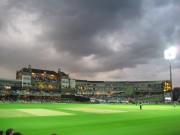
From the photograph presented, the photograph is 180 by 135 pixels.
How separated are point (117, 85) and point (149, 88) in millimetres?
25566

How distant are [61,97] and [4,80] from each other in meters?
37.7

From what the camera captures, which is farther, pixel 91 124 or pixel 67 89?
pixel 67 89

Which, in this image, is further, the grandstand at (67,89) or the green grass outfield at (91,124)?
the grandstand at (67,89)

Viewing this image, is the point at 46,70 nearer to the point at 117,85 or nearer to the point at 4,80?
the point at 4,80

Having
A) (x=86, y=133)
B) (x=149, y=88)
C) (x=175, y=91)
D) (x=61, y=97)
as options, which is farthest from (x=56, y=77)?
(x=86, y=133)

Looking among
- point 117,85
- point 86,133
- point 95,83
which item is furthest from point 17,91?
point 86,133

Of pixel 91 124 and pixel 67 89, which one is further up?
pixel 91 124

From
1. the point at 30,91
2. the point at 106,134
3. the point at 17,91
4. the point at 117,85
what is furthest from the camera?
the point at 117,85

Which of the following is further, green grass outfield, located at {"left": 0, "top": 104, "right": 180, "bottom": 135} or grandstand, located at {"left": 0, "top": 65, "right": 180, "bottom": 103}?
grandstand, located at {"left": 0, "top": 65, "right": 180, "bottom": 103}

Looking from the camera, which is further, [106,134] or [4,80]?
[4,80]

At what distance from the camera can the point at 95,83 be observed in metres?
192

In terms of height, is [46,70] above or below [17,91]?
above

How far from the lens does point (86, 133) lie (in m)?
19.7

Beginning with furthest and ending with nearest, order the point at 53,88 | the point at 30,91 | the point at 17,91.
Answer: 1. the point at 53,88
2. the point at 30,91
3. the point at 17,91
